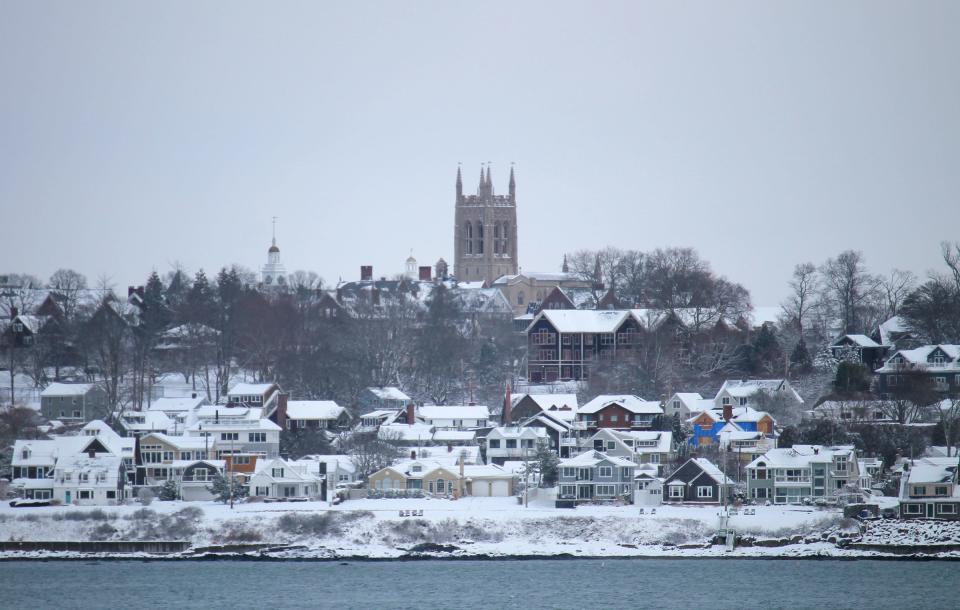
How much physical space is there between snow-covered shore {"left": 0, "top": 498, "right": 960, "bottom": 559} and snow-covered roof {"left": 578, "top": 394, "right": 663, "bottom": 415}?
12.6 meters

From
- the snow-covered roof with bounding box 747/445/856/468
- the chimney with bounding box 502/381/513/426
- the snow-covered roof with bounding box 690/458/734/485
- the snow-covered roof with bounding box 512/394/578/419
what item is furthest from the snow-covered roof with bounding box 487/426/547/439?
the snow-covered roof with bounding box 747/445/856/468

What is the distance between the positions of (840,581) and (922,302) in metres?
Result: 34.8

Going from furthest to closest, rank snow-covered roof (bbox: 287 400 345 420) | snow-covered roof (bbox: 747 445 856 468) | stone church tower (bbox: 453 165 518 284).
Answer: stone church tower (bbox: 453 165 518 284) → snow-covered roof (bbox: 287 400 345 420) → snow-covered roof (bbox: 747 445 856 468)

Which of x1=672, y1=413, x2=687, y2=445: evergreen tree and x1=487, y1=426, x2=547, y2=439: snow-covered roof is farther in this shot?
x1=487, y1=426, x2=547, y2=439: snow-covered roof

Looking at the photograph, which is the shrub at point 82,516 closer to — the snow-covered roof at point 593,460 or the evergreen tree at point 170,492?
the evergreen tree at point 170,492

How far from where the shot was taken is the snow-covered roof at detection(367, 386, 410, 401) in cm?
7831

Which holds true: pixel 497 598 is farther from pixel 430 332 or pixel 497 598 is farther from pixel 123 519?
pixel 430 332

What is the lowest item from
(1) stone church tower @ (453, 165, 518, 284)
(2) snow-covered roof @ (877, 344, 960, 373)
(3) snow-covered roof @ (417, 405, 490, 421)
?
(3) snow-covered roof @ (417, 405, 490, 421)

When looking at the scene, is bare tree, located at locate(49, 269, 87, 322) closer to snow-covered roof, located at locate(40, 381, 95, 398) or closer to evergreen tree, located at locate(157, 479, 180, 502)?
snow-covered roof, located at locate(40, 381, 95, 398)

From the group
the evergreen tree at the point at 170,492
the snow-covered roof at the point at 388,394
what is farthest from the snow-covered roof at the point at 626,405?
the evergreen tree at the point at 170,492

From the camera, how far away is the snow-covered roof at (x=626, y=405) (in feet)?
237

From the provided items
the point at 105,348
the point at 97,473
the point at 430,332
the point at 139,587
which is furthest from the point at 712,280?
the point at 139,587

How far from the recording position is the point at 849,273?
95062mm

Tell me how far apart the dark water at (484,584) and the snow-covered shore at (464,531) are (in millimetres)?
579
